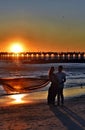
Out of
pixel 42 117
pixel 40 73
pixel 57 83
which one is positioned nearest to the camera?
pixel 42 117

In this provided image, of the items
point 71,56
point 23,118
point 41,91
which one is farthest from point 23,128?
point 71,56

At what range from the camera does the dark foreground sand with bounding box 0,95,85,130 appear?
38.3 feet

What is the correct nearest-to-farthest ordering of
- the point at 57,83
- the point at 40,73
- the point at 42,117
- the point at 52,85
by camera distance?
the point at 42,117, the point at 57,83, the point at 52,85, the point at 40,73

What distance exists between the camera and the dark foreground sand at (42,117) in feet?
38.3

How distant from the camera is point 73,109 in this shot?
→ 49.1ft

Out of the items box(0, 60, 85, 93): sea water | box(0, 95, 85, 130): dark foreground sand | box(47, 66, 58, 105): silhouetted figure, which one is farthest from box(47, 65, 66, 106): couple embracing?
box(0, 60, 85, 93): sea water

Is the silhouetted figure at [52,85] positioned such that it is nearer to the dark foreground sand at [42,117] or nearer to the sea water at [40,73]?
the dark foreground sand at [42,117]

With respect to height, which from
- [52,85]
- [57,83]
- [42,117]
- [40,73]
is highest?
[57,83]

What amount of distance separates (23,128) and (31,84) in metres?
8.28

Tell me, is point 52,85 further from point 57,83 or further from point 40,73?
point 40,73

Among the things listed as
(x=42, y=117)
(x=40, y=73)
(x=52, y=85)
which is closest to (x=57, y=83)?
(x=52, y=85)

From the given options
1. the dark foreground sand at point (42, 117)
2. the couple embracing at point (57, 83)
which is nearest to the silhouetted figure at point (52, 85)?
the couple embracing at point (57, 83)

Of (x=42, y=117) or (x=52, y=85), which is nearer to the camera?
(x=42, y=117)

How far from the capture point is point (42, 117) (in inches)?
517
